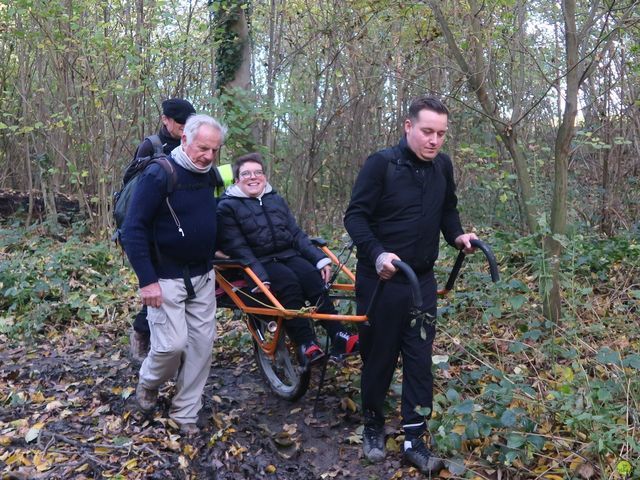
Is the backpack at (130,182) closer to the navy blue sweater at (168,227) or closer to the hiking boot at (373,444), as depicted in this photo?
the navy blue sweater at (168,227)

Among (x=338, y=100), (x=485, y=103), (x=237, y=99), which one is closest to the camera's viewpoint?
(x=485, y=103)

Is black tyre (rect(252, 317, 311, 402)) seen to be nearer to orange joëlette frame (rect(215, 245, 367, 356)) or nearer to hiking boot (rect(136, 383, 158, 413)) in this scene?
orange joëlette frame (rect(215, 245, 367, 356))

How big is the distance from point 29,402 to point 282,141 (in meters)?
6.85

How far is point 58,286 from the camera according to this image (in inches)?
331

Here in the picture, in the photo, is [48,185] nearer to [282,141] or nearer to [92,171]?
[92,171]

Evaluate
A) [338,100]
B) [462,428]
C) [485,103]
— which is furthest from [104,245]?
[462,428]

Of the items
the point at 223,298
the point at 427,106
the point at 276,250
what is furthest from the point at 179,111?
the point at 427,106

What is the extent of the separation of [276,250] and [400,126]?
5368 millimetres

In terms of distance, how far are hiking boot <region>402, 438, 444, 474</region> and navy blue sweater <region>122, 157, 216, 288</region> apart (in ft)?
5.84

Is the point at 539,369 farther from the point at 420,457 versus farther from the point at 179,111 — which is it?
the point at 179,111

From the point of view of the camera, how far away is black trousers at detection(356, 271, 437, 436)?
4332 mm

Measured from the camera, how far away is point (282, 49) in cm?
1137

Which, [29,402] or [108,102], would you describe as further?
[108,102]

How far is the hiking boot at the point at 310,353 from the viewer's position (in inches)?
206
